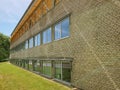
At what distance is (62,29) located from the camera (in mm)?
15828

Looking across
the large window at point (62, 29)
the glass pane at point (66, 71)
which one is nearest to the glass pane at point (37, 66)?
the large window at point (62, 29)

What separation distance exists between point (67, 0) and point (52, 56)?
220 inches

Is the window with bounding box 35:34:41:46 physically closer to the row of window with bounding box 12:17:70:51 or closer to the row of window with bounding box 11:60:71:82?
the row of window with bounding box 12:17:70:51

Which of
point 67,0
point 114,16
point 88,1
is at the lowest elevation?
point 114,16

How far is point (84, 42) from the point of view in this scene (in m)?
12.1

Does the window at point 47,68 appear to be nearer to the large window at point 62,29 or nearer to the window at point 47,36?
the window at point 47,36

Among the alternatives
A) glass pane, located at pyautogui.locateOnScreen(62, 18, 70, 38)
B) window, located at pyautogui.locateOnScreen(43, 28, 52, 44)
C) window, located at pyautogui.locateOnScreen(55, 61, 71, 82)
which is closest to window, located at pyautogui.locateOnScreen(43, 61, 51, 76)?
window, located at pyautogui.locateOnScreen(55, 61, 71, 82)

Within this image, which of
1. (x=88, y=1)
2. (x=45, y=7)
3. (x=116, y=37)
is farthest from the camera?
(x=45, y=7)

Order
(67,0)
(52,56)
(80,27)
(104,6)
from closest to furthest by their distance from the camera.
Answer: (104,6)
(80,27)
(67,0)
(52,56)

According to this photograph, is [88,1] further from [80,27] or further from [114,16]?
[114,16]

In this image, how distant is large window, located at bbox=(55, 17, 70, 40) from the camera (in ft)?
49.2

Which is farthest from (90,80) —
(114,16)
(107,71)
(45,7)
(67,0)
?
(45,7)

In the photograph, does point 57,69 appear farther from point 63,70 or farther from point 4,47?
point 4,47

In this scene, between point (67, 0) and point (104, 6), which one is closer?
point (104, 6)
